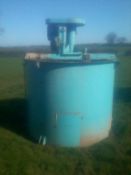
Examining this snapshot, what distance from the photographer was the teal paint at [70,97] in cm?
732

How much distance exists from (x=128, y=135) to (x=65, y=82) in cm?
269

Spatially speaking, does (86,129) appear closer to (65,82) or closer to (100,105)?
(100,105)

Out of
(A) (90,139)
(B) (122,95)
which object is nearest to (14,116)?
(A) (90,139)

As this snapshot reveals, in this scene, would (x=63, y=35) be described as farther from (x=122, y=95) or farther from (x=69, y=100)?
(x=122, y=95)

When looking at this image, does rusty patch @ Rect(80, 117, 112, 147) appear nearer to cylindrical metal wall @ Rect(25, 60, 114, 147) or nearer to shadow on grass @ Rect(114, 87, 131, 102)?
cylindrical metal wall @ Rect(25, 60, 114, 147)

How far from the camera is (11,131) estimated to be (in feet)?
28.9

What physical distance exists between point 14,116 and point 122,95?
5.82 m

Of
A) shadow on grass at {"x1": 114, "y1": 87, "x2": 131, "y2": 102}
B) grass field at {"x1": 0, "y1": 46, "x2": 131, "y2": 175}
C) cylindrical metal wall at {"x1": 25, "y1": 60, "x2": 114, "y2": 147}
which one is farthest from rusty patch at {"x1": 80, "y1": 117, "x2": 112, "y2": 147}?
shadow on grass at {"x1": 114, "y1": 87, "x2": 131, "y2": 102}

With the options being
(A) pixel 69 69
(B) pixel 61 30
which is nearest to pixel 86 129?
(A) pixel 69 69

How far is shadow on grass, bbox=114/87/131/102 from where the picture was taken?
42.7ft

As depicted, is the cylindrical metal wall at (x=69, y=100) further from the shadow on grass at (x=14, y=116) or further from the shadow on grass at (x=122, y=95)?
the shadow on grass at (x=122, y=95)

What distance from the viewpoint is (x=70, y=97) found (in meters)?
7.41

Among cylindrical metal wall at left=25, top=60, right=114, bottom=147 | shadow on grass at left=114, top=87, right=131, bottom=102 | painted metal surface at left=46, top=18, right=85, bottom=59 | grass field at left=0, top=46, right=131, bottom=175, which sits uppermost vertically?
painted metal surface at left=46, top=18, right=85, bottom=59

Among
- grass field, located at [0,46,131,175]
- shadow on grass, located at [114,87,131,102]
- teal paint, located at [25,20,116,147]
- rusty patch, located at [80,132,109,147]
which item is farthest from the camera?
shadow on grass, located at [114,87,131,102]
